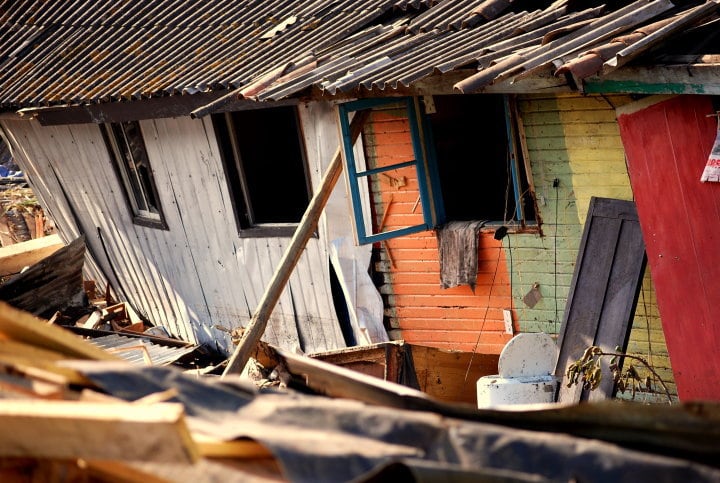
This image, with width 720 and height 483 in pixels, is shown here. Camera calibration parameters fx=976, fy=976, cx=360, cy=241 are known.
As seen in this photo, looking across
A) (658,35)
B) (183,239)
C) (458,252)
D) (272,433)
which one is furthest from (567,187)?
(272,433)

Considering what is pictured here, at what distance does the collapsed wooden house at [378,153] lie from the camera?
20.0 feet

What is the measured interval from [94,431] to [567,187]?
225 inches

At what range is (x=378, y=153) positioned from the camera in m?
8.37

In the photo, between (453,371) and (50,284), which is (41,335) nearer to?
(453,371)

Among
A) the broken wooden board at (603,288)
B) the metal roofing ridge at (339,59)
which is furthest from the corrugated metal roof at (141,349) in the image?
the broken wooden board at (603,288)

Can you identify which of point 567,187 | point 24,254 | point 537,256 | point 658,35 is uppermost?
point 658,35

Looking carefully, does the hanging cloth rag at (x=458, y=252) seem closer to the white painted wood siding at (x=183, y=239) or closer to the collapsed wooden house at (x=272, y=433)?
the white painted wood siding at (x=183, y=239)

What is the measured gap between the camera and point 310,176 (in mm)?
9047

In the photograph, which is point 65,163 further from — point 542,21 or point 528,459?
point 528,459

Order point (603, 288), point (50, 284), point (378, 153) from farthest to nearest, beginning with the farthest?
point (50, 284)
point (378, 153)
point (603, 288)

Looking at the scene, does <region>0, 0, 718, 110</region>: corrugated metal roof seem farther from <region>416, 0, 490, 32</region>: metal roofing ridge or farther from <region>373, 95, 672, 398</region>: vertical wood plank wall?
<region>373, 95, 672, 398</region>: vertical wood plank wall

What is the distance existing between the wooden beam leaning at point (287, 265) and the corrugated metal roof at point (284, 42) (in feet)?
2.47

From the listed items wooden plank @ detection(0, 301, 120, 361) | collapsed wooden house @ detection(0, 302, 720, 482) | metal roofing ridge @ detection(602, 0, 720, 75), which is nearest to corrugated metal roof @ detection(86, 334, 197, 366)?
metal roofing ridge @ detection(602, 0, 720, 75)

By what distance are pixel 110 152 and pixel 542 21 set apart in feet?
20.9
